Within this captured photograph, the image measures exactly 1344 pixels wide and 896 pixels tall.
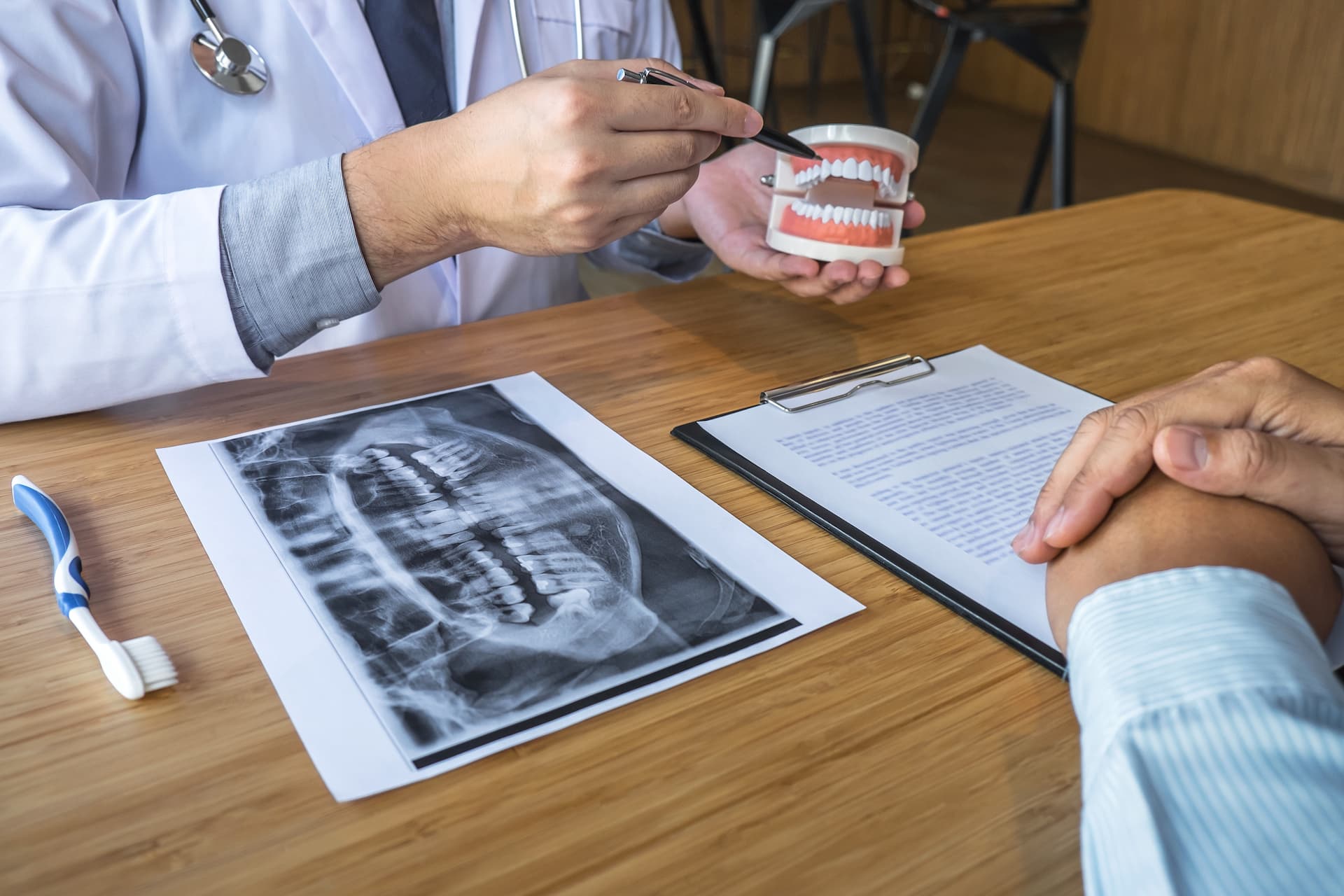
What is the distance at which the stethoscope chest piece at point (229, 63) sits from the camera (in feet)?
3.09

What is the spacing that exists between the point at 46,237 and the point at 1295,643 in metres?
0.82

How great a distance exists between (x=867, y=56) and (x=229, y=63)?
3081 millimetres

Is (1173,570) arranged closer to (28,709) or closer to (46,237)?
(28,709)

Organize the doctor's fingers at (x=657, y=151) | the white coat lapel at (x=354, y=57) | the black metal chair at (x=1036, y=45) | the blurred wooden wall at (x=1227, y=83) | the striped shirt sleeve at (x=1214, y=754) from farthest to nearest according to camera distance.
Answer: the blurred wooden wall at (x=1227, y=83)
the black metal chair at (x=1036, y=45)
the white coat lapel at (x=354, y=57)
the doctor's fingers at (x=657, y=151)
the striped shirt sleeve at (x=1214, y=754)

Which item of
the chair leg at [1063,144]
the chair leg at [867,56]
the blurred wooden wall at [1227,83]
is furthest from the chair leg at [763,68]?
the blurred wooden wall at [1227,83]

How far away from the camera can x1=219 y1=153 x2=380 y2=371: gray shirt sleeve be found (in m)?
0.79

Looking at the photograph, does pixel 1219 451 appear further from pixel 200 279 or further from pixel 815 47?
pixel 815 47

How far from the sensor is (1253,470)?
0.59m

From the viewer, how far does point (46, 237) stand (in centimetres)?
78

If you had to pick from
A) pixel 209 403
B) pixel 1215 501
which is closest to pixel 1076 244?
pixel 1215 501

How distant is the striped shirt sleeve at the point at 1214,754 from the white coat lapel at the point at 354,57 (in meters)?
0.83

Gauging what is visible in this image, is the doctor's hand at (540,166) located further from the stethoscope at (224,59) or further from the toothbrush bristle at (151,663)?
the toothbrush bristle at (151,663)

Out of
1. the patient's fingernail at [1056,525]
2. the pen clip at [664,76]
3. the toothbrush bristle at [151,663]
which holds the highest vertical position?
the pen clip at [664,76]

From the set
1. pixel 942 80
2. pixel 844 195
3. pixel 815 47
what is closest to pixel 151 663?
pixel 844 195
